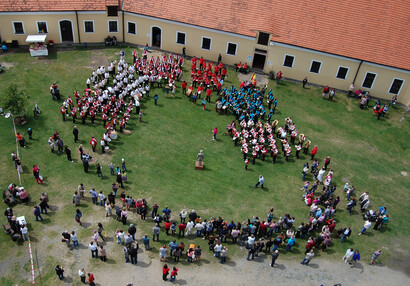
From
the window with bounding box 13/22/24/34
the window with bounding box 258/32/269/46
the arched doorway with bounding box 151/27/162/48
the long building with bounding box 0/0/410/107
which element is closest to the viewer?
the long building with bounding box 0/0/410/107

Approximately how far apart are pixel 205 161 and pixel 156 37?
69.7ft

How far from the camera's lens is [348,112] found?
132 ft

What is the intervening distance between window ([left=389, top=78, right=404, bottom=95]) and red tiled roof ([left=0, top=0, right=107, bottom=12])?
1287 inches

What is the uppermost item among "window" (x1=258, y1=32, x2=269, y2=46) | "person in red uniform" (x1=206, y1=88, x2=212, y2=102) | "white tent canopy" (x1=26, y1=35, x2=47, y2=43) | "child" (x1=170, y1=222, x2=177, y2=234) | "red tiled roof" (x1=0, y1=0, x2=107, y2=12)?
"red tiled roof" (x1=0, y1=0, x2=107, y2=12)

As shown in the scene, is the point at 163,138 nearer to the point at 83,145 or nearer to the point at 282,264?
the point at 83,145

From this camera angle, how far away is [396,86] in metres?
41.1

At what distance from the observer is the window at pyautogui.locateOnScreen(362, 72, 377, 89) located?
41344 mm

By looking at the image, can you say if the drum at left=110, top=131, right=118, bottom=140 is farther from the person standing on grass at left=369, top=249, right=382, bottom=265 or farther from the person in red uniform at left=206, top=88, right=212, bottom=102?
the person standing on grass at left=369, top=249, right=382, bottom=265

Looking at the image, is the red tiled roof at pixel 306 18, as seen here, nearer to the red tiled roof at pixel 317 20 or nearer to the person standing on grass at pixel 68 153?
the red tiled roof at pixel 317 20

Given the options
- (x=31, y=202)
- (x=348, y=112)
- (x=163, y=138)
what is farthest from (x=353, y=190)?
(x=31, y=202)

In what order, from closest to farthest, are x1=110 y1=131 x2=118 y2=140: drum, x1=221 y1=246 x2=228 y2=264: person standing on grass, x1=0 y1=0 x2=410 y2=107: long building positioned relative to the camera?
x1=221 y1=246 x2=228 y2=264: person standing on grass, x1=110 y1=131 x2=118 y2=140: drum, x1=0 y1=0 x2=410 y2=107: long building

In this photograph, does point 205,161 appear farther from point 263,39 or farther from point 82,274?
point 263,39

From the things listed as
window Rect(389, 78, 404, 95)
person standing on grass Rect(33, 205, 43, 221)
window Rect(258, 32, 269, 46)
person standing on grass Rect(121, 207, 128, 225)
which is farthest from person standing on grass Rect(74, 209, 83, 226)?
window Rect(389, 78, 404, 95)

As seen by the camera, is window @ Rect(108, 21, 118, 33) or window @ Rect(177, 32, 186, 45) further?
window @ Rect(108, 21, 118, 33)
